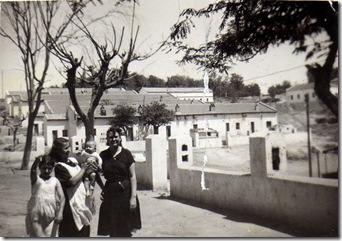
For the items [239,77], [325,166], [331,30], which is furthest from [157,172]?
[331,30]

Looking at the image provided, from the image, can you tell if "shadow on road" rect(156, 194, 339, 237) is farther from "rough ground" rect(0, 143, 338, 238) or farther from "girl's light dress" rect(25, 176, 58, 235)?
"girl's light dress" rect(25, 176, 58, 235)

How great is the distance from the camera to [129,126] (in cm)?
346

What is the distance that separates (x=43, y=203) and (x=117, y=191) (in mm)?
571

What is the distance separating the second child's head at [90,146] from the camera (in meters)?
3.09

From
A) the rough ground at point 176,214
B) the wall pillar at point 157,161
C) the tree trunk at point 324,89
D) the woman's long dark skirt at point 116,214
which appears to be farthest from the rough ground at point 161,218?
the tree trunk at point 324,89

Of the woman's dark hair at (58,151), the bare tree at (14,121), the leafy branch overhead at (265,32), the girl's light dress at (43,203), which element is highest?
the leafy branch overhead at (265,32)

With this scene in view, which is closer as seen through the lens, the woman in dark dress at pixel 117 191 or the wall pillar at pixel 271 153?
the woman in dark dress at pixel 117 191

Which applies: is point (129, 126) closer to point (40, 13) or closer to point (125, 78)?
point (125, 78)

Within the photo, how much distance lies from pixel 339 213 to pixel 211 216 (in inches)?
43.7

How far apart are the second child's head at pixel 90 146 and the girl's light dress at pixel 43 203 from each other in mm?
470

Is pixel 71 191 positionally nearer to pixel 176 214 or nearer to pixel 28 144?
pixel 176 214

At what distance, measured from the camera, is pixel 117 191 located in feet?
9.46

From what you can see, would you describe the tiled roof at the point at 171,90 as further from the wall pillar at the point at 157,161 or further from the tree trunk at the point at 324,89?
the tree trunk at the point at 324,89

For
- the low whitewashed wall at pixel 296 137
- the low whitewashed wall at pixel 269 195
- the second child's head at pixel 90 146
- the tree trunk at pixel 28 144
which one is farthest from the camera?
the tree trunk at pixel 28 144
